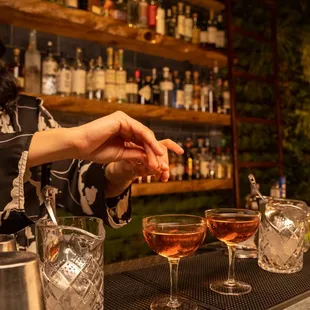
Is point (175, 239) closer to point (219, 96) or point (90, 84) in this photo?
point (90, 84)

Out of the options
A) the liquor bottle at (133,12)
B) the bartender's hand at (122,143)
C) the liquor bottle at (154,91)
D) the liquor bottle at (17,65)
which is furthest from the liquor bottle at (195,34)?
the bartender's hand at (122,143)

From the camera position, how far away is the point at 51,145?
85cm

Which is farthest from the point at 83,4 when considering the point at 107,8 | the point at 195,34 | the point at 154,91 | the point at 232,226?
the point at 232,226

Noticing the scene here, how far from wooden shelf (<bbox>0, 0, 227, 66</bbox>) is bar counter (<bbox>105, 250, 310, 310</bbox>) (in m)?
1.37

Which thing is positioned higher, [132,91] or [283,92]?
[283,92]

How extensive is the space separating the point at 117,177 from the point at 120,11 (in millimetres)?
1498

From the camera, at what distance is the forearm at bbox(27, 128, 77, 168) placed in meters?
0.85

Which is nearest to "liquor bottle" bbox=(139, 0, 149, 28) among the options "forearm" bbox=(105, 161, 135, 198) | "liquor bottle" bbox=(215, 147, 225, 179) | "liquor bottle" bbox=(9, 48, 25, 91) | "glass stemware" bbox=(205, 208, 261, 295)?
"liquor bottle" bbox=(9, 48, 25, 91)

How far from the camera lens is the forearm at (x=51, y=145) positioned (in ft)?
2.79

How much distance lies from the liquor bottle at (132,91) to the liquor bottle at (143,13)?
13.0 inches

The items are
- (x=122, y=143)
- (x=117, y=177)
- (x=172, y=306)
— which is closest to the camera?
(x=172, y=306)

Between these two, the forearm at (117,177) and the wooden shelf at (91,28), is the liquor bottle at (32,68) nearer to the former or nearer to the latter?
the wooden shelf at (91,28)

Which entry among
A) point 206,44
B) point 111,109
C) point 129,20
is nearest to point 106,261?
point 111,109

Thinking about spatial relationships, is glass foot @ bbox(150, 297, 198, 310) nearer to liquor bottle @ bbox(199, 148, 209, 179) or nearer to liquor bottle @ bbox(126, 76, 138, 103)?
liquor bottle @ bbox(126, 76, 138, 103)
